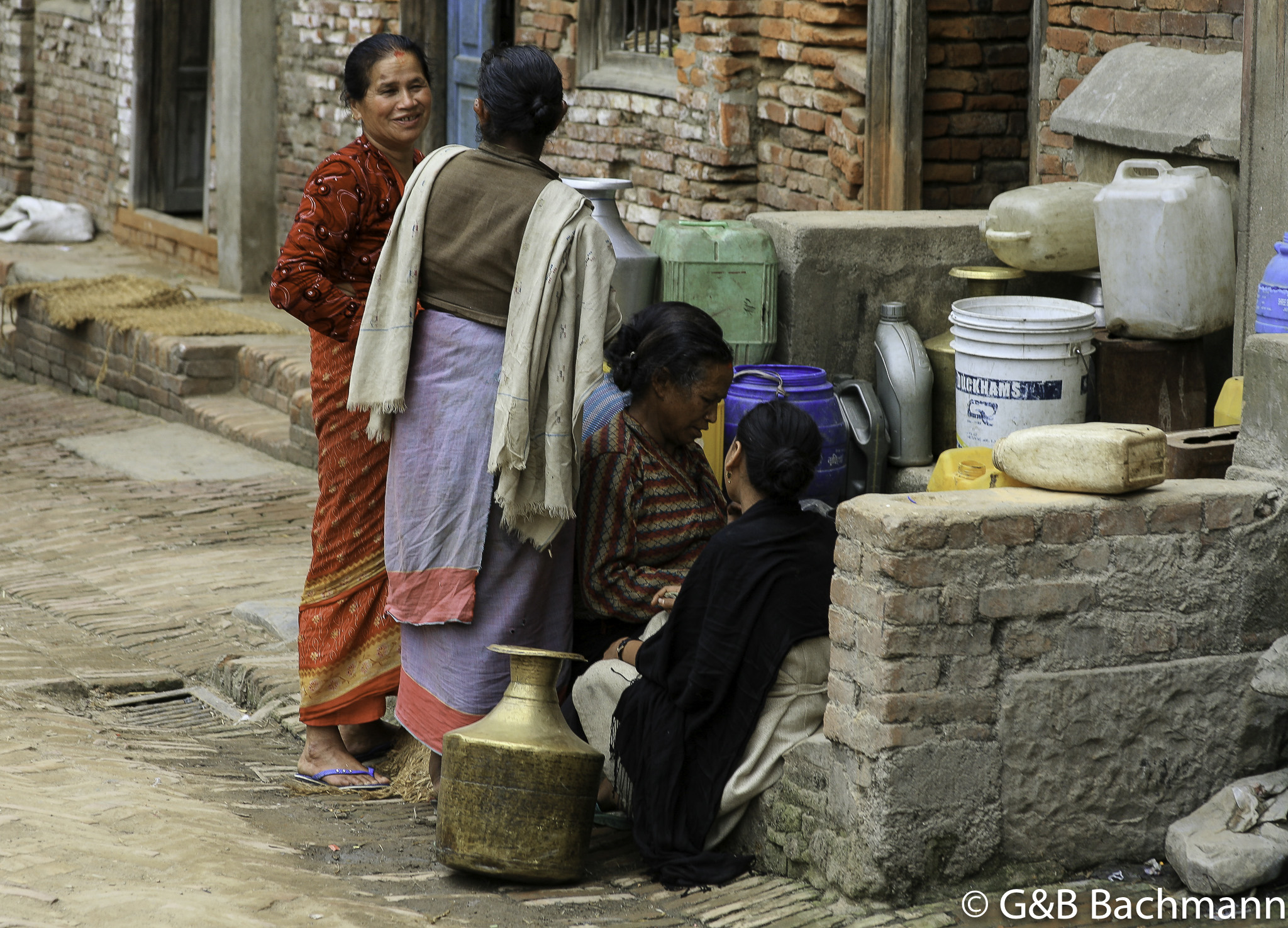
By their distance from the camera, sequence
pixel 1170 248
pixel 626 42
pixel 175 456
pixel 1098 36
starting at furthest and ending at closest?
pixel 626 42
pixel 175 456
pixel 1098 36
pixel 1170 248

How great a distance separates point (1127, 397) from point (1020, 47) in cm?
257

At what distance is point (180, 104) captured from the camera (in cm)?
1250

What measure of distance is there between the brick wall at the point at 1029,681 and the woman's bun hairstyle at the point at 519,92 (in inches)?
45.8

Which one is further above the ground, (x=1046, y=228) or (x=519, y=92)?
(x=519, y=92)

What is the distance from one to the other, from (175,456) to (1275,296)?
20.1 feet

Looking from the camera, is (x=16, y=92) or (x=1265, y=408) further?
(x=16, y=92)

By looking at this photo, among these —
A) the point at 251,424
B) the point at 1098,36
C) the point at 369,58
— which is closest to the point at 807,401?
the point at 369,58

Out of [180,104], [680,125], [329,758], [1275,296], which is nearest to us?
[1275,296]

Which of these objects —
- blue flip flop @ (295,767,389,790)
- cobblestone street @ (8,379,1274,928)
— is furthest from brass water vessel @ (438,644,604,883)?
blue flip flop @ (295,767,389,790)

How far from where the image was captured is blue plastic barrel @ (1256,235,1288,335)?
4.03 metres

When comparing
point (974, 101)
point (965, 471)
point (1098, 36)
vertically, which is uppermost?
point (1098, 36)

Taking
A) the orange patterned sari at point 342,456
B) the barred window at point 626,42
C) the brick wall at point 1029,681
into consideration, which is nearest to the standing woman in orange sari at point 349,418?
the orange patterned sari at point 342,456

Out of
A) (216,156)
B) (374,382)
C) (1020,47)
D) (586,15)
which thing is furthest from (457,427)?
(216,156)

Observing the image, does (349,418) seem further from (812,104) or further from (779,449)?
(812,104)
